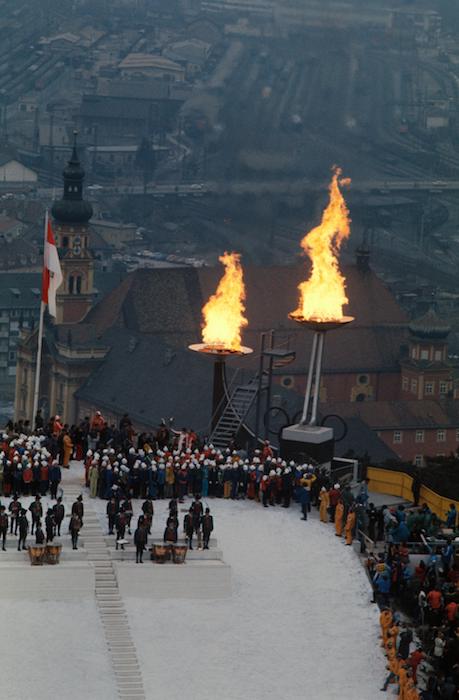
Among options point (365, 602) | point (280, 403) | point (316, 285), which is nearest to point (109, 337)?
point (280, 403)

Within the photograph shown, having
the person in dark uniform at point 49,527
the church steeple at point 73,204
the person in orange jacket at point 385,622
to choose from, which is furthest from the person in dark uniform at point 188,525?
the church steeple at point 73,204

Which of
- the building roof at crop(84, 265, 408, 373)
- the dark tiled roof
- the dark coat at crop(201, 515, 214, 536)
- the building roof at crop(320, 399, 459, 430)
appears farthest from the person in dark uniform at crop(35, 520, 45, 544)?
the building roof at crop(84, 265, 408, 373)

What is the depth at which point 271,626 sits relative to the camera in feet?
201

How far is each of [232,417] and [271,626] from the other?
15.1 m

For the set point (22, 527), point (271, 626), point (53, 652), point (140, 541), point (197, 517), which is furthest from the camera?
point (197, 517)

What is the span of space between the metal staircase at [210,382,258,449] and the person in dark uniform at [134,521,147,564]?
36.1ft

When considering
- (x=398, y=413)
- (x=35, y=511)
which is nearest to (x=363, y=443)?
(x=398, y=413)

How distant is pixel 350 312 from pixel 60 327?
73.4 ft

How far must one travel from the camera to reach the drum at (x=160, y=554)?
208 feet

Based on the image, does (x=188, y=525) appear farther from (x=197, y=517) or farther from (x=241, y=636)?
(x=241, y=636)

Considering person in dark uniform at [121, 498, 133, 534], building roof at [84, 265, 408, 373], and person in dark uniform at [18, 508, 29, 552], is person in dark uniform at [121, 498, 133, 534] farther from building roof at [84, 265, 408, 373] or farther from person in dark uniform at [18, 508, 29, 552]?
building roof at [84, 265, 408, 373]

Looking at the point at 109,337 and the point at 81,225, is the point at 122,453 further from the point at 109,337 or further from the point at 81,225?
the point at 81,225

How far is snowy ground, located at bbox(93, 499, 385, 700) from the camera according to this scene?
58.0 metres

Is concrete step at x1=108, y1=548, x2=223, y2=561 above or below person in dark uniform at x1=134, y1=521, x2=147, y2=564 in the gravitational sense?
below
